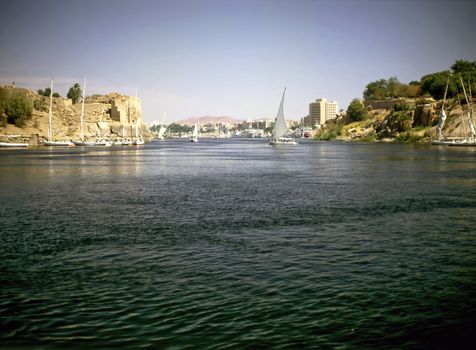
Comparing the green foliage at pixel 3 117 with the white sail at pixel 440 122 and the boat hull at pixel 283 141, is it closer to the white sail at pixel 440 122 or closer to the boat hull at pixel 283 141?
the boat hull at pixel 283 141

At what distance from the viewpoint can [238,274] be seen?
1734cm

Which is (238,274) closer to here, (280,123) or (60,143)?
(280,123)

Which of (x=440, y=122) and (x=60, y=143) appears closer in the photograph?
(x=440, y=122)

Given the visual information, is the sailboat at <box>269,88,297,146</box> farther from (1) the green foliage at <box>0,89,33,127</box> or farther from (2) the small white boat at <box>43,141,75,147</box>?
(1) the green foliage at <box>0,89,33,127</box>

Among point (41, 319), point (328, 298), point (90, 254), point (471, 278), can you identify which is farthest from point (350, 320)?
point (90, 254)

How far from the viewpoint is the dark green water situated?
12.4 m

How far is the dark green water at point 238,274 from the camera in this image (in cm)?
1245

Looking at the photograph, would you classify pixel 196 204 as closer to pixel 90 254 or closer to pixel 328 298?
pixel 90 254

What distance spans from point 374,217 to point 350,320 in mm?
16823

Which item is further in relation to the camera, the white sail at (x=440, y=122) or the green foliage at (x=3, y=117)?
the green foliage at (x=3, y=117)

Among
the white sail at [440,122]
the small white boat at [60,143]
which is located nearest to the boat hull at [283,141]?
the white sail at [440,122]

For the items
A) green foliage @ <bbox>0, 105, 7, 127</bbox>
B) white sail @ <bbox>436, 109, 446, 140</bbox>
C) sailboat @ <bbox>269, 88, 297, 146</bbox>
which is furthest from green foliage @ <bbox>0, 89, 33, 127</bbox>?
white sail @ <bbox>436, 109, 446, 140</bbox>

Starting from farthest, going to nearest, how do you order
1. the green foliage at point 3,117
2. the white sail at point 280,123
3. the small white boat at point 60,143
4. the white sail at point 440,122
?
the green foliage at point 3,117
the small white boat at point 60,143
the white sail at point 440,122
the white sail at point 280,123

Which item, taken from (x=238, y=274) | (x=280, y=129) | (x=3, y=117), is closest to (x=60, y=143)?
(x=3, y=117)
